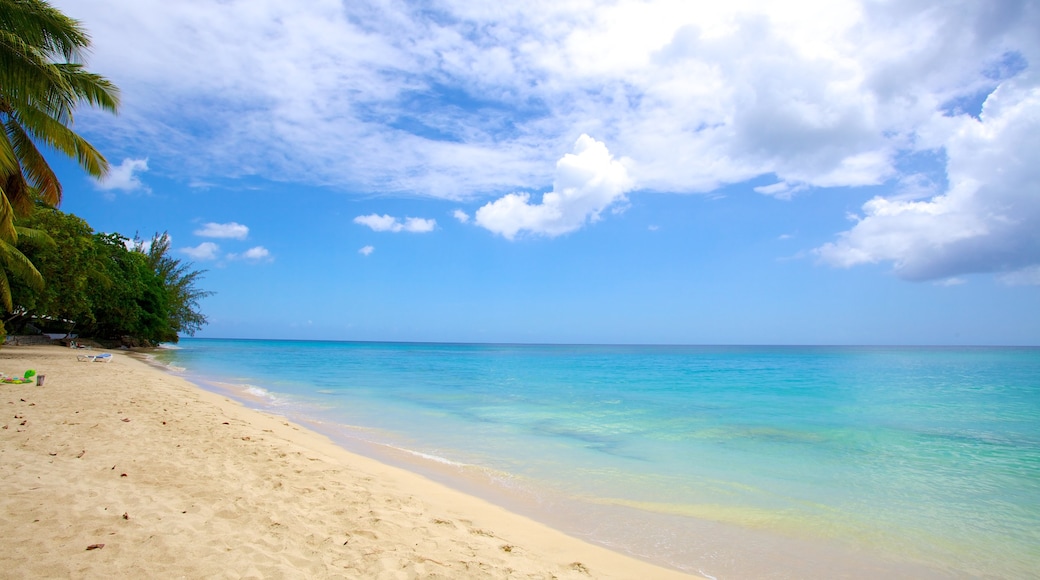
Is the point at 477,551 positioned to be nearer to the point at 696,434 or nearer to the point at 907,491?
the point at 907,491

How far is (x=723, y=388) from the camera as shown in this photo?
82.1 ft

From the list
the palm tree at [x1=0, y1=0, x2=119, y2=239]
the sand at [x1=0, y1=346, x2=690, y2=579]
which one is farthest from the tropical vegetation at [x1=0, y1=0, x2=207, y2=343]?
the sand at [x1=0, y1=346, x2=690, y2=579]

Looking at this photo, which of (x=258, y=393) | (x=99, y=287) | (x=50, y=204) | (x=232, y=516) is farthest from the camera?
(x=99, y=287)

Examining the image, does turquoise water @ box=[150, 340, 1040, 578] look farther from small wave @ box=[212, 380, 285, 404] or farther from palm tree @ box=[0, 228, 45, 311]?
palm tree @ box=[0, 228, 45, 311]

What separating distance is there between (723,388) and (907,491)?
59.7ft

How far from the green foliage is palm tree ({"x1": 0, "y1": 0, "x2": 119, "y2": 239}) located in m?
7.79

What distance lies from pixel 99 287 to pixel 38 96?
81.0ft

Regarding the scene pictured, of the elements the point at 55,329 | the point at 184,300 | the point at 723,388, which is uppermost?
the point at 184,300

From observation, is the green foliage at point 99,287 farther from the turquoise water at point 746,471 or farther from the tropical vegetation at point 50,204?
the turquoise water at point 746,471

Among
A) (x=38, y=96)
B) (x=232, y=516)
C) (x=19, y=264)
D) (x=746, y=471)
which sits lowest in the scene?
(x=746, y=471)

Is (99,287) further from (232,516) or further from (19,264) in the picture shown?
(232,516)

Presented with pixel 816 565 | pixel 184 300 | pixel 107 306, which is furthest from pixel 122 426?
pixel 184 300

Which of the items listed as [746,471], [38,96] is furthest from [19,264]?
[746,471]

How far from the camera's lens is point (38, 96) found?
8.88 m
